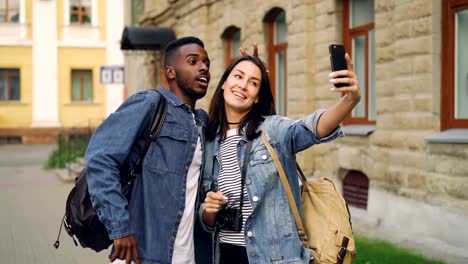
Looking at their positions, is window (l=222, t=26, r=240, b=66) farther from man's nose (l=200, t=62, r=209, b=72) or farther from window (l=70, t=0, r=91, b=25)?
window (l=70, t=0, r=91, b=25)

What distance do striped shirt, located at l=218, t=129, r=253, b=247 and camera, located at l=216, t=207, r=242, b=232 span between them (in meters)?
0.02

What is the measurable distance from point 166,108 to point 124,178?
39 cm

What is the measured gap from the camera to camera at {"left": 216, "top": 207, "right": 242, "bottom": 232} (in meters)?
3.35

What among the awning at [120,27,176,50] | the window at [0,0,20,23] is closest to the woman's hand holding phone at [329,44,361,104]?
the awning at [120,27,176,50]

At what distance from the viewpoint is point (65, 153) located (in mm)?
23172

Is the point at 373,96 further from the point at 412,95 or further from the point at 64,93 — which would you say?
the point at 64,93

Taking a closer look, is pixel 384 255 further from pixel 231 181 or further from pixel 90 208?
pixel 90 208

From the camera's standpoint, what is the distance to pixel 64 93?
129 feet

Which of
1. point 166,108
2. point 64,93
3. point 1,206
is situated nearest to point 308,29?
point 1,206

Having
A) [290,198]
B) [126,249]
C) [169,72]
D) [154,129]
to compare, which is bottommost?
[126,249]

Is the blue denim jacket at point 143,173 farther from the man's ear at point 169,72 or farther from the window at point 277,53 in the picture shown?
the window at point 277,53

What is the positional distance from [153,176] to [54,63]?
1461 inches

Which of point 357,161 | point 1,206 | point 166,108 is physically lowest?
point 1,206

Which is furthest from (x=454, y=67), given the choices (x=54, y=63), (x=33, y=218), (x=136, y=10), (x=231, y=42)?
(x=54, y=63)
